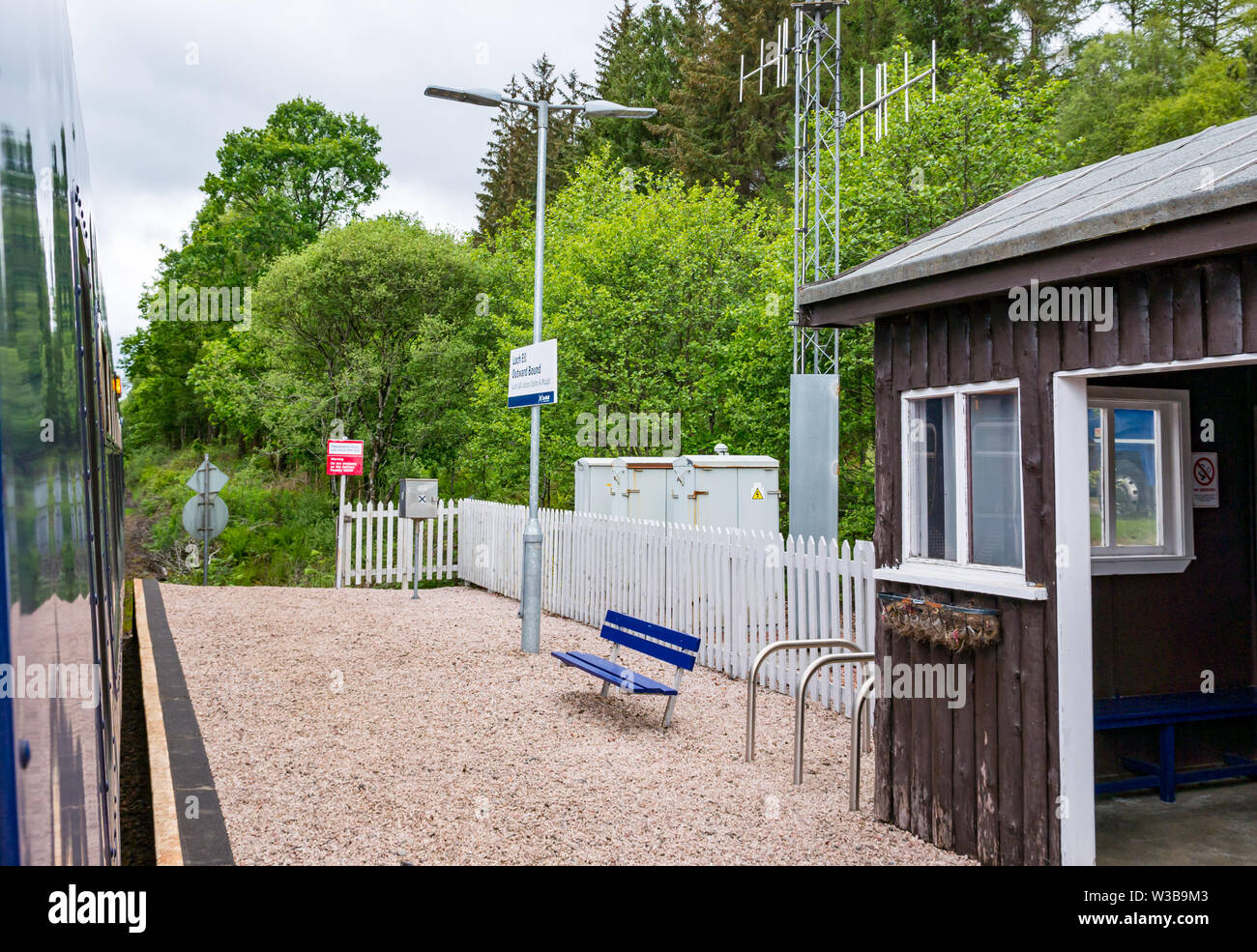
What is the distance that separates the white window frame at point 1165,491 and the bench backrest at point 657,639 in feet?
9.75

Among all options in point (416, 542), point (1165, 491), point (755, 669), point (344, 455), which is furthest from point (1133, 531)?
point (344, 455)

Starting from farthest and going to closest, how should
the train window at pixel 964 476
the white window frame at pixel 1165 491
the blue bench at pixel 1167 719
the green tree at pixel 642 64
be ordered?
the green tree at pixel 642 64 < the white window frame at pixel 1165 491 < the blue bench at pixel 1167 719 < the train window at pixel 964 476

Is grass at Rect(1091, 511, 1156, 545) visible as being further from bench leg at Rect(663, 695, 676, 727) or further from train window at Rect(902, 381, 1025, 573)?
bench leg at Rect(663, 695, 676, 727)

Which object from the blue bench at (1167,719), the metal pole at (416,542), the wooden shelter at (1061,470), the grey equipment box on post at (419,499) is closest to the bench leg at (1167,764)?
the blue bench at (1167,719)

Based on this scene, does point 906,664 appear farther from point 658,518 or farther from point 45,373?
point 658,518

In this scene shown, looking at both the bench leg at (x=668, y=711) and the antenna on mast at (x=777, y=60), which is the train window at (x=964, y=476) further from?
the antenna on mast at (x=777, y=60)

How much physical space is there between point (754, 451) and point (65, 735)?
19.5m

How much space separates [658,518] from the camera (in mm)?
13367

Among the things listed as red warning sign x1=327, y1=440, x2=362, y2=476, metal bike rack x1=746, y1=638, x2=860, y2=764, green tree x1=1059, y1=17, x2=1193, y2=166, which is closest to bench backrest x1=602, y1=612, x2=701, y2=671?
metal bike rack x1=746, y1=638, x2=860, y2=764

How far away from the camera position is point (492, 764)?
21.8 ft

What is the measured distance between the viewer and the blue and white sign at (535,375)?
10.3m

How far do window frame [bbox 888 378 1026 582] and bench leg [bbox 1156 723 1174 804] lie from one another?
2200mm

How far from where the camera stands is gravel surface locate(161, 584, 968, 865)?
5.19 metres

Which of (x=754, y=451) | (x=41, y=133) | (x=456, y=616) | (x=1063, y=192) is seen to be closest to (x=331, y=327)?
(x=754, y=451)
